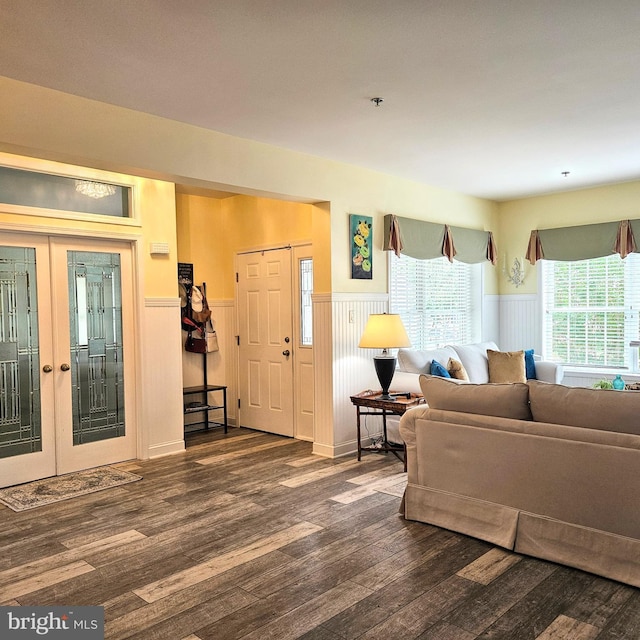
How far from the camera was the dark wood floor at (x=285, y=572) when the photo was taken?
247 centimetres

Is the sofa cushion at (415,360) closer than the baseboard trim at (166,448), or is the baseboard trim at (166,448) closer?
the baseboard trim at (166,448)

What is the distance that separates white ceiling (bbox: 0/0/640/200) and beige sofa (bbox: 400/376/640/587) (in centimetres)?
178

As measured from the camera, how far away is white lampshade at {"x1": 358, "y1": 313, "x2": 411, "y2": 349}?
4984mm

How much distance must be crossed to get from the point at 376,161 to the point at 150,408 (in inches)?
120

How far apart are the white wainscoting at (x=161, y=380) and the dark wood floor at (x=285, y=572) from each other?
0.93m

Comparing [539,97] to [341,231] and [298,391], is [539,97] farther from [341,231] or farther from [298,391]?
[298,391]

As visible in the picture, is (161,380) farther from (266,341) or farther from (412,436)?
(412,436)

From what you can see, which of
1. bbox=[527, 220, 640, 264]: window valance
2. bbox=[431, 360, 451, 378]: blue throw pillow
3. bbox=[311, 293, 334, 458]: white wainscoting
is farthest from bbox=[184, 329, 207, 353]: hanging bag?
bbox=[527, 220, 640, 264]: window valance

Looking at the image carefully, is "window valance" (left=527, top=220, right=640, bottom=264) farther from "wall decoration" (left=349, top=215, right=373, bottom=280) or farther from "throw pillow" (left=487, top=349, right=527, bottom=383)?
"wall decoration" (left=349, top=215, right=373, bottom=280)

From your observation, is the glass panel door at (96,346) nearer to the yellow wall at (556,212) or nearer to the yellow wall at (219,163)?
the yellow wall at (219,163)

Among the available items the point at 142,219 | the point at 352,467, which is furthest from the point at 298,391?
the point at 142,219

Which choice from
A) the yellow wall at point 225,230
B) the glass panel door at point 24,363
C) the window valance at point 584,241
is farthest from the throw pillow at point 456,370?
the glass panel door at point 24,363

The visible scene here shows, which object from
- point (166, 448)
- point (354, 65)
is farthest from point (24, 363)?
point (354, 65)

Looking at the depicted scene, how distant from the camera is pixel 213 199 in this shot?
6.63 meters
